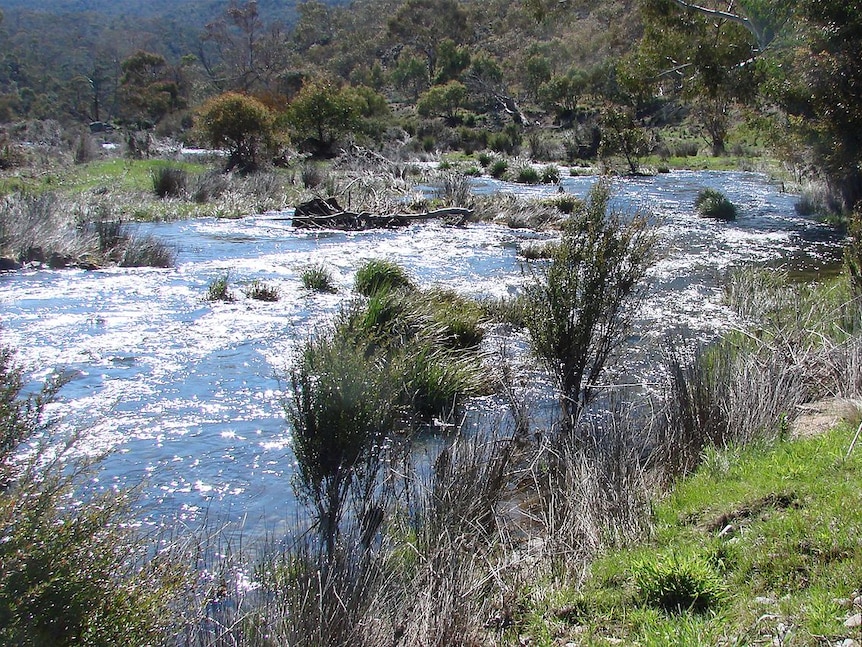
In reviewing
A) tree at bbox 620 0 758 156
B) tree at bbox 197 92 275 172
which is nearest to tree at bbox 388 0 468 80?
tree at bbox 197 92 275 172

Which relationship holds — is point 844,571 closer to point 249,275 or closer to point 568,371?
point 568,371

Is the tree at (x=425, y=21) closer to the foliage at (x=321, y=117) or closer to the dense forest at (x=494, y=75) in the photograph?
the dense forest at (x=494, y=75)

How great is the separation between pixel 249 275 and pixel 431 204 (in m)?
12.4

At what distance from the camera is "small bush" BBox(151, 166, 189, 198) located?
28016 millimetres

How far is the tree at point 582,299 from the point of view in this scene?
8492 mm

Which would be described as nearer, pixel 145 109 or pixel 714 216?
pixel 714 216

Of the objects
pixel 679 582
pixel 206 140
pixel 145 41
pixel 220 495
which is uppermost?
pixel 145 41

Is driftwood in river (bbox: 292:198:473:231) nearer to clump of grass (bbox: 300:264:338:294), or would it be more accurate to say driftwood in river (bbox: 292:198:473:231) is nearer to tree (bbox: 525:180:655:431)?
clump of grass (bbox: 300:264:338:294)

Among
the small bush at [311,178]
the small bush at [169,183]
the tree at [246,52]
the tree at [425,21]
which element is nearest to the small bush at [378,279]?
the small bush at [169,183]

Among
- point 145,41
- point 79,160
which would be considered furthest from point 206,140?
point 145,41

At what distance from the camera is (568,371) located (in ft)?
28.1

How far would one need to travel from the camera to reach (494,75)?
92625 mm

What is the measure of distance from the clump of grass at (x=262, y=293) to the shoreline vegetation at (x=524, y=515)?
4.79 m

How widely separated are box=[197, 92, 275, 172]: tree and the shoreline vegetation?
27310 mm
